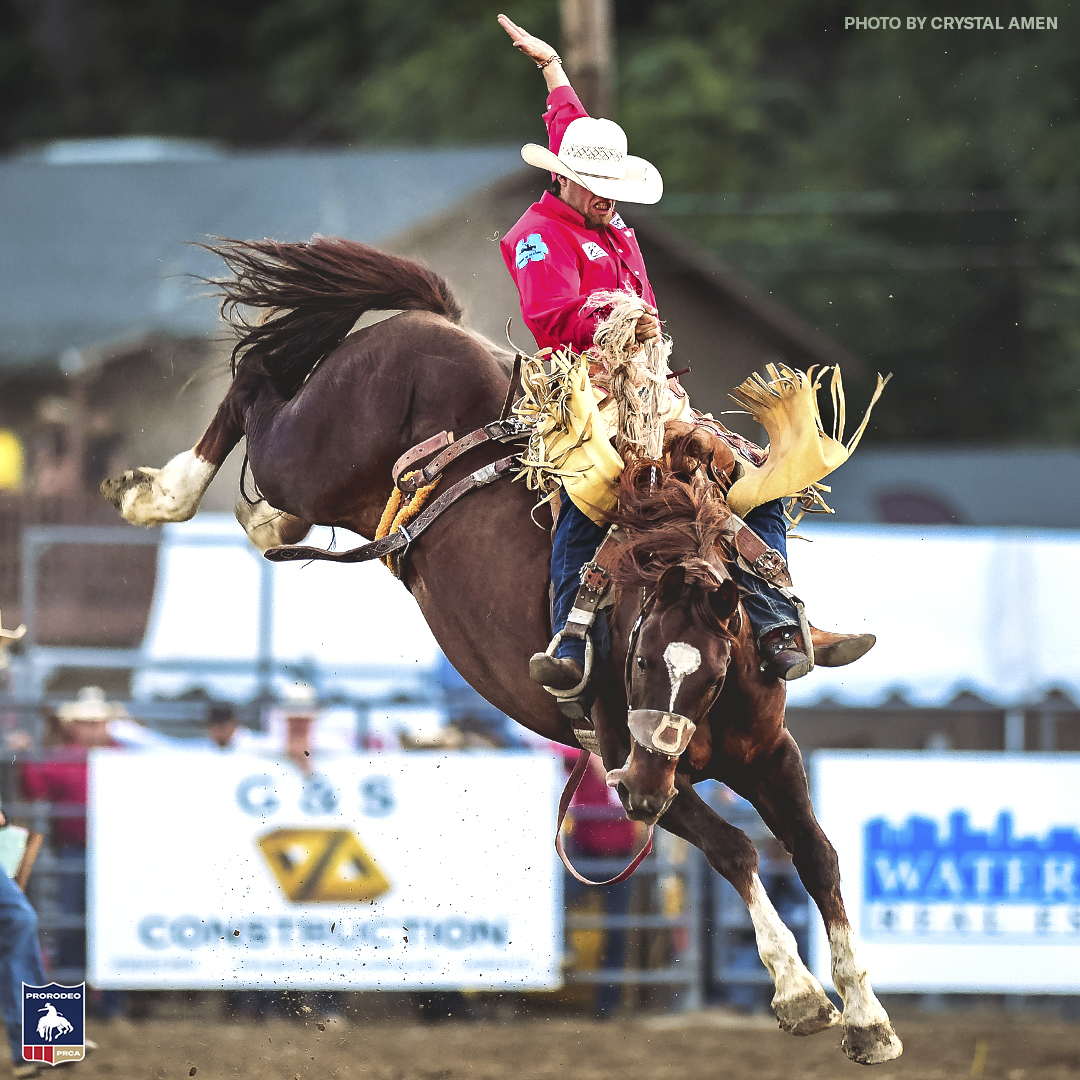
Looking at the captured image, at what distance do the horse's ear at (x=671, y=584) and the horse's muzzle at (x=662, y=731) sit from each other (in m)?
0.29

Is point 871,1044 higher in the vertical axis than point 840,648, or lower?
lower

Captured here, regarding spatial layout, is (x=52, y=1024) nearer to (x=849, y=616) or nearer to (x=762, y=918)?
(x=762, y=918)

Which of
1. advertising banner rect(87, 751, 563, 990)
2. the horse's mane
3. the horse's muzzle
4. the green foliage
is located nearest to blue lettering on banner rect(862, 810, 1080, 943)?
advertising banner rect(87, 751, 563, 990)

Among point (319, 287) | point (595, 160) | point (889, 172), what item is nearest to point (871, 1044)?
point (595, 160)

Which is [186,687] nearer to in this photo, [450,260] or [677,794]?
[450,260]

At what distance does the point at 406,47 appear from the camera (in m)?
19.3

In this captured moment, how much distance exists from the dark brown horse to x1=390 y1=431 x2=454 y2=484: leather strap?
0.18 ft

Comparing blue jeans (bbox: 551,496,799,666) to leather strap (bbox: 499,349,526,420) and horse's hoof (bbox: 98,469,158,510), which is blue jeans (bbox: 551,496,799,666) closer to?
leather strap (bbox: 499,349,526,420)

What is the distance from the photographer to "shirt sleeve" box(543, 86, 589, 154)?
452 centimetres

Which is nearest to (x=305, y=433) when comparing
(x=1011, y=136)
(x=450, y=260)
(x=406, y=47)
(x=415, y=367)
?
(x=415, y=367)

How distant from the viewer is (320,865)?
7887 millimetres

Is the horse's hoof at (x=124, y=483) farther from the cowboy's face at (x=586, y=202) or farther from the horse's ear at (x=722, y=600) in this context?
the horse's ear at (x=722, y=600)

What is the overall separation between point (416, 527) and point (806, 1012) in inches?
69.5

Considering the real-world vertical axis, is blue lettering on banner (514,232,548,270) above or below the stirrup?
above
